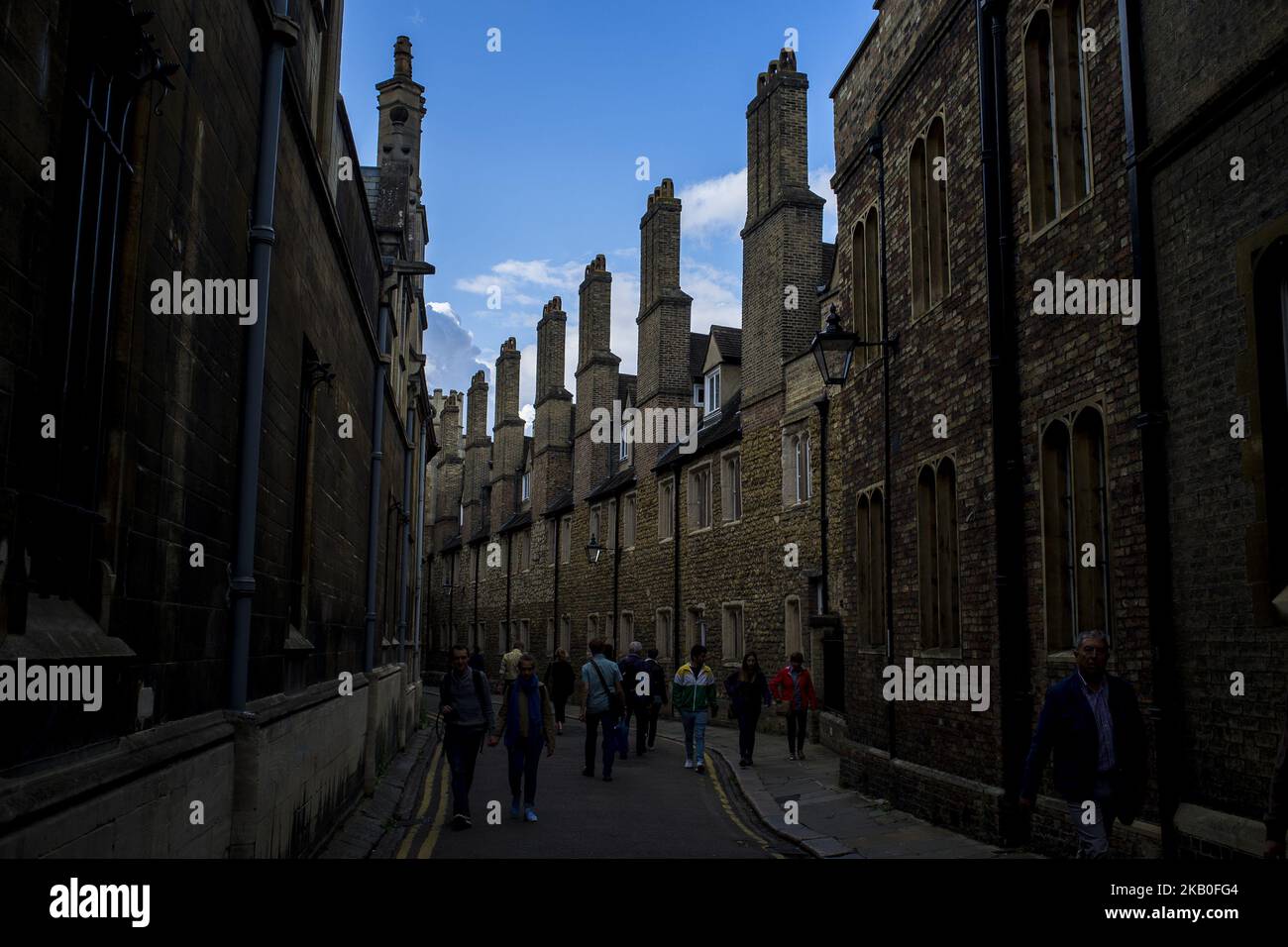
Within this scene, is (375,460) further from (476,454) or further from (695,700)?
(476,454)

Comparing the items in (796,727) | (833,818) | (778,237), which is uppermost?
(778,237)

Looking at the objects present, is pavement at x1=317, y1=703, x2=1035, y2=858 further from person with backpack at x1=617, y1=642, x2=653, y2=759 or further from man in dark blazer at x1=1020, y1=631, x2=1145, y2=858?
man in dark blazer at x1=1020, y1=631, x2=1145, y2=858

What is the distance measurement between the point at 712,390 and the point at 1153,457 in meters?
24.2

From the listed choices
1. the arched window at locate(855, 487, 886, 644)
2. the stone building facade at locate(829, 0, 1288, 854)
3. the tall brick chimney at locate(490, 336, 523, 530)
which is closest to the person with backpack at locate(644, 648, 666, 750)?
the stone building facade at locate(829, 0, 1288, 854)

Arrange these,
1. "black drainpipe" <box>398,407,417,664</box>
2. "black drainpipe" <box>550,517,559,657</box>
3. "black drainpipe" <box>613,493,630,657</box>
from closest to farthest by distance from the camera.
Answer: "black drainpipe" <box>398,407,417,664</box>, "black drainpipe" <box>613,493,630,657</box>, "black drainpipe" <box>550,517,559,657</box>

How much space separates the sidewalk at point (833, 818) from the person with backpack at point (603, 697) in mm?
1863

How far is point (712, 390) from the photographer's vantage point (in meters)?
32.3

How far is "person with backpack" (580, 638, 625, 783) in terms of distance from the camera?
15305 millimetres

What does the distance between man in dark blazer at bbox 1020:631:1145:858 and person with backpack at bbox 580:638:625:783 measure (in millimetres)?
8897

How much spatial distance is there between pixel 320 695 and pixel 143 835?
18.2ft

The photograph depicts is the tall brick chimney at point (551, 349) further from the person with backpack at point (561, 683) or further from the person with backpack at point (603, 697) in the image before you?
the person with backpack at point (603, 697)

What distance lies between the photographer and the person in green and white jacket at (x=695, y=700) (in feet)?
57.1

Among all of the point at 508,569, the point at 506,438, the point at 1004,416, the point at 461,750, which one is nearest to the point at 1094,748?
the point at 1004,416
